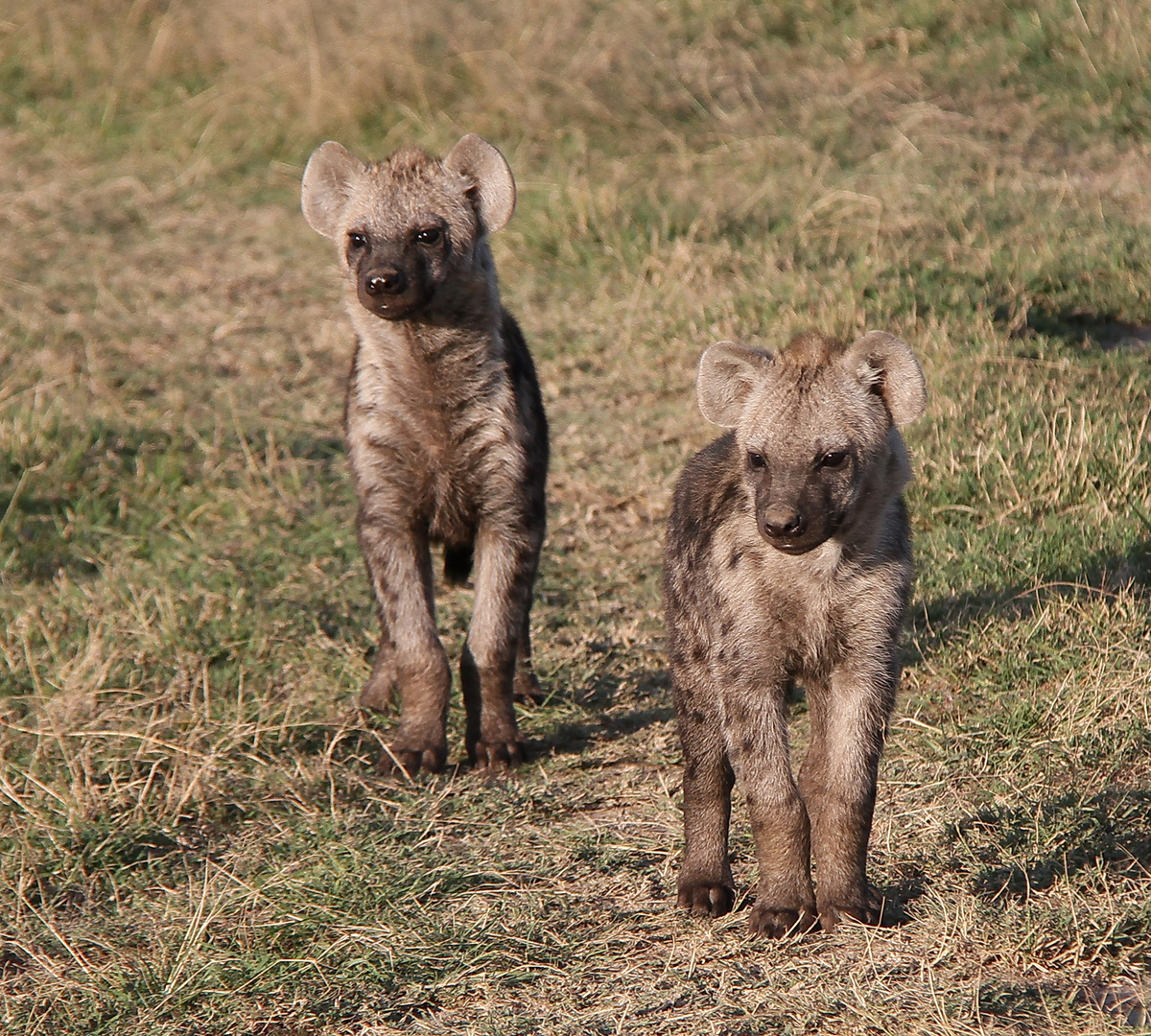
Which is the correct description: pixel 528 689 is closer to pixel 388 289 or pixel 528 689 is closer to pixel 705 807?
pixel 388 289

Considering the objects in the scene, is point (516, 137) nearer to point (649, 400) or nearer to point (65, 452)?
point (649, 400)

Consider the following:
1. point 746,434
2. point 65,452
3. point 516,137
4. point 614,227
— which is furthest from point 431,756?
point 516,137

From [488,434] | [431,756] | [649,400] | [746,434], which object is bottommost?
[431,756]

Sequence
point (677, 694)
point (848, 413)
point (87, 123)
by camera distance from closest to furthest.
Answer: point (848, 413) < point (677, 694) < point (87, 123)

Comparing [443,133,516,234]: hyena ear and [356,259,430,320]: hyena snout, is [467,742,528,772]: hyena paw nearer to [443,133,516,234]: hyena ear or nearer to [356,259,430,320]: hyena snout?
[356,259,430,320]: hyena snout

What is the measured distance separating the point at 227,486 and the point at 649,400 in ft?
5.94

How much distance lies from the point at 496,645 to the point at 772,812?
1403mm

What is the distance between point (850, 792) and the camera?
3238 millimetres

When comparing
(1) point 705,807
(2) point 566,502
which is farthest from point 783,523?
(2) point 566,502

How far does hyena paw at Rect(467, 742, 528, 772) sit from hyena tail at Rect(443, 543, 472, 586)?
0.73m

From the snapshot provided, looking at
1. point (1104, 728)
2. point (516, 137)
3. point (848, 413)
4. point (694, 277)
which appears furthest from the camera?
point (516, 137)

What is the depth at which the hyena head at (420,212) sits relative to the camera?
4613mm

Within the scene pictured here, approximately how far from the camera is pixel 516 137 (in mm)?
9031

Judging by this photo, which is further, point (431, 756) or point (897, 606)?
point (431, 756)
